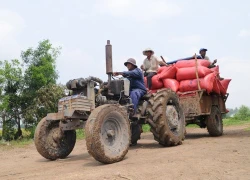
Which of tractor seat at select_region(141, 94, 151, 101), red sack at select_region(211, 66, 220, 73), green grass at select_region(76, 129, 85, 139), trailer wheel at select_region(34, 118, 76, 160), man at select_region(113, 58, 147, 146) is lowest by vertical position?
green grass at select_region(76, 129, 85, 139)

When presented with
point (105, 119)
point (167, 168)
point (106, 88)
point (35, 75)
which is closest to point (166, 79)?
point (106, 88)

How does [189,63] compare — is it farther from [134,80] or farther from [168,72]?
[134,80]

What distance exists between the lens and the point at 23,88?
830 inches

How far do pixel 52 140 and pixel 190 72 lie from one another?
4.70 m

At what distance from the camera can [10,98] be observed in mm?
20422

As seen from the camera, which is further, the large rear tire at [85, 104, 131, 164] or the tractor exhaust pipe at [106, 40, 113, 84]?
the tractor exhaust pipe at [106, 40, 113, 84]

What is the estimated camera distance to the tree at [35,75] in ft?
65.2

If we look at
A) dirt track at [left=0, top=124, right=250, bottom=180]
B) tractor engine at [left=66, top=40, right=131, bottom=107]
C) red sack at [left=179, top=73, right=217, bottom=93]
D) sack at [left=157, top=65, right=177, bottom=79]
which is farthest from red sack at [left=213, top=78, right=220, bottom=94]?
dirt track at [left=0, top=124, right=250, bottom=180]

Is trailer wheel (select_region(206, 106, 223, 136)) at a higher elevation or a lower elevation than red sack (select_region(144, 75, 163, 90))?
lower

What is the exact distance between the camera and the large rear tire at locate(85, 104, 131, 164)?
5.11 meters

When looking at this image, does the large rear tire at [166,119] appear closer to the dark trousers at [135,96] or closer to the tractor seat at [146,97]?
the tractor seat at [146,97]

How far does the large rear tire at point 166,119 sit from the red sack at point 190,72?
193 centimetres

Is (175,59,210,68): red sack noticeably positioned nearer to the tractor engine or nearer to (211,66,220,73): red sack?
(211,66,220,73): red sack

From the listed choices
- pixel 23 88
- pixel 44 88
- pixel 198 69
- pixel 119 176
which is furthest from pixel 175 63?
pixel 23 88
